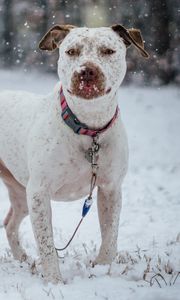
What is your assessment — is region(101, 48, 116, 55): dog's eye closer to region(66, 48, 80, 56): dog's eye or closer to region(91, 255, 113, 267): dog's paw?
region(66, 48, 80, 56): dog's eye

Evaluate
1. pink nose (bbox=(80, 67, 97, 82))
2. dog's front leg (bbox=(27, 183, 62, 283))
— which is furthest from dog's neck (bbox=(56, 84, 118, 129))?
dog's front leg (bbox=(27, 183, 62, 283))

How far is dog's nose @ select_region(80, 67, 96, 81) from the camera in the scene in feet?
11.3

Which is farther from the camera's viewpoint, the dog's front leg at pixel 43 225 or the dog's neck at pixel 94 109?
the dog's front leg at pixel 43 225

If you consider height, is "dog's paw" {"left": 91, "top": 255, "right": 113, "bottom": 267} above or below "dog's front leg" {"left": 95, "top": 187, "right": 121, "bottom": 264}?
below

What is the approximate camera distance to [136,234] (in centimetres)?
673

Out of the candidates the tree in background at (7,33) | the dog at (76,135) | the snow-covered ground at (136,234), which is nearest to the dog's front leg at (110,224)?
the dog at (76,135)

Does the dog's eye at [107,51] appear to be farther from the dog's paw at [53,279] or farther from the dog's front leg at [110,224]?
the dog's paw at [53,279]

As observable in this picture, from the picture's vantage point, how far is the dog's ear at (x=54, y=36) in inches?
161

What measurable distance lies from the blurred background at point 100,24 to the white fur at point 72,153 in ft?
49.6

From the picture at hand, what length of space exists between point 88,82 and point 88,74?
5 cm

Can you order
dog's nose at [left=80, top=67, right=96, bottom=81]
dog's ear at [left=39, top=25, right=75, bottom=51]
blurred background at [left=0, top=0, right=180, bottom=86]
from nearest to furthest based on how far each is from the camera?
1. dog's nose at [left=80, top=67, right=96, bottom=81]
2. dog's ear at [left=39, top=25, right=75, bottom=51]
3. blurred background at [left=0, top=0, right=180, bottom=86]

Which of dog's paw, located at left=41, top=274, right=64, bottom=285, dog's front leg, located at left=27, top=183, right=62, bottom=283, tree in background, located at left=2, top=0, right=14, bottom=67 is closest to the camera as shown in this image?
dog's paw, located at left=41, top=274, right=64, bottom=285

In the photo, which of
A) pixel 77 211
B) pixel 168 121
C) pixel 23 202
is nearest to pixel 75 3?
pixel 168 121

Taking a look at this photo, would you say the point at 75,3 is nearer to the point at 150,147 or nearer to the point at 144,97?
the point at 144,97
